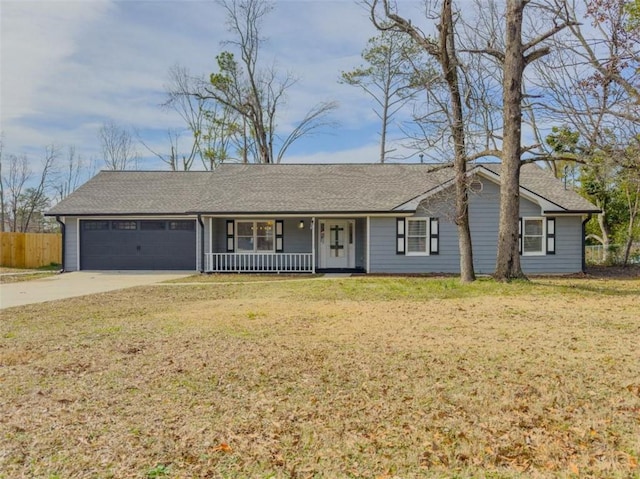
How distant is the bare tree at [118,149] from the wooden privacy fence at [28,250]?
51.6ft

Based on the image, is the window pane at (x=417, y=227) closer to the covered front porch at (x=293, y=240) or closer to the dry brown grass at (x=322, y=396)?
the covered front porch at (x=293, y=240)

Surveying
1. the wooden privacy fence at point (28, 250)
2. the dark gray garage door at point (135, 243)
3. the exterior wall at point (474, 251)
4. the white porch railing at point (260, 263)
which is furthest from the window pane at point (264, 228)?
the wooden privacy fence at point (28, 250)

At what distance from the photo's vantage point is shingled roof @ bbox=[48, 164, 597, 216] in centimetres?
1689

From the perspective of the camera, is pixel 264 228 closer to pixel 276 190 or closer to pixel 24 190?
pixel 276 190

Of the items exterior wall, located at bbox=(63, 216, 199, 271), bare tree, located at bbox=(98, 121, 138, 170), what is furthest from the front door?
bare tree, located at bbox=(98, 121, 138, 170)

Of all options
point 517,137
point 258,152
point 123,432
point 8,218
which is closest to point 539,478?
point 123,432

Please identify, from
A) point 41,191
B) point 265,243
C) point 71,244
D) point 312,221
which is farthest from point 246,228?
point 41,191

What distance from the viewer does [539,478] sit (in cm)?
270

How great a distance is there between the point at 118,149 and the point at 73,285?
88.2ft

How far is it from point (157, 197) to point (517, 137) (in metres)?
14.3

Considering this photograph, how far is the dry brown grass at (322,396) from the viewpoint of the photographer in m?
2.90

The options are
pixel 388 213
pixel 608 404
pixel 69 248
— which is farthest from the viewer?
pixel 69 248

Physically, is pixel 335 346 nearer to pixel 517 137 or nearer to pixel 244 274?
pixel 517 137

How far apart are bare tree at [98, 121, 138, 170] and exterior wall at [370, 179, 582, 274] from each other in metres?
27.9
